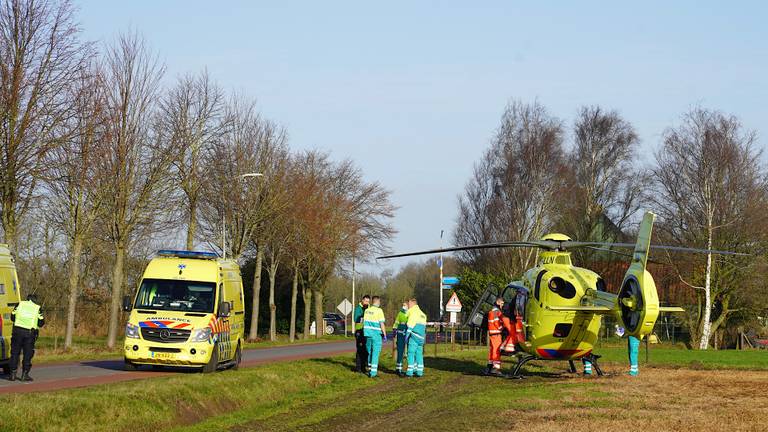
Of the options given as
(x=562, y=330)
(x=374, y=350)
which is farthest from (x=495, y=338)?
(x=374, y=350)

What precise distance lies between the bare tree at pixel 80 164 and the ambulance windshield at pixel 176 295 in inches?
324

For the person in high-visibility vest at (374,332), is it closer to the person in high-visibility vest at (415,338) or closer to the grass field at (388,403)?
the grass field at (388,403)

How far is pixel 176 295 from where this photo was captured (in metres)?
24.4

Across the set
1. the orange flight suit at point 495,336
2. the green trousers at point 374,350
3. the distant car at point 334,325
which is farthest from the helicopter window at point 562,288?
the distant car at point 334,325

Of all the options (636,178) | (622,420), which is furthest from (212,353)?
(636,178)

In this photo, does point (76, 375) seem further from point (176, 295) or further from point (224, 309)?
point (224, 309)

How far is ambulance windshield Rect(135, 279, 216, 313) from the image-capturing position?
24.2 m

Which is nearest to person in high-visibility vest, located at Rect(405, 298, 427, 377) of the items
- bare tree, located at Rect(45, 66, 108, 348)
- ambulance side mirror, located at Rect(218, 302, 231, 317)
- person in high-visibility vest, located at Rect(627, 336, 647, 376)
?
ambulance side mirror, located at Rect(218, 302, 231, 317)

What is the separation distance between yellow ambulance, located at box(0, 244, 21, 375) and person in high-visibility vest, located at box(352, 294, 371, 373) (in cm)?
859

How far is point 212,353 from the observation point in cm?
2373

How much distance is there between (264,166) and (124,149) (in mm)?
16955

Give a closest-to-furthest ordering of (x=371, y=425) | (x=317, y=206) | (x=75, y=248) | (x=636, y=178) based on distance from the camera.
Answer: (x=371, y=425)
(x=75, y=248)
(x=317, y=206)
(x=636, y=178)

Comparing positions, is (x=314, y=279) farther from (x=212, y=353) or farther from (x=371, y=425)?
(x=371, y=425)

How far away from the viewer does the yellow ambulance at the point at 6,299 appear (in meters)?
22.8
